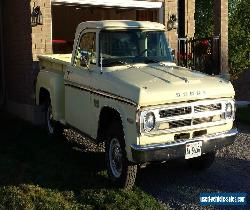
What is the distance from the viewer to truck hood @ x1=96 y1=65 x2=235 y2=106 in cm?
578

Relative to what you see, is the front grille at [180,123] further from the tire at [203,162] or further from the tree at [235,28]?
the tree at [235,28]

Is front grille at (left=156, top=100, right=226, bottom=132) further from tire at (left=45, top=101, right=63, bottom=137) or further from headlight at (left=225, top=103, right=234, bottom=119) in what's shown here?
tire at (left=45, top=101, right=63, bottom=137)

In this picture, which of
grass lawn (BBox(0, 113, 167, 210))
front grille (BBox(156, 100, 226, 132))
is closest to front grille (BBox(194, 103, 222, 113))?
front grille (BBox(156, 100, 226, 132))

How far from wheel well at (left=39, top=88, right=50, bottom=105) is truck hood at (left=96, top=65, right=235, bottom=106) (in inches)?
119

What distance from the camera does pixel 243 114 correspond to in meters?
11.7

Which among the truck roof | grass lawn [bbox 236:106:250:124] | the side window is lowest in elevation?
grass lawn [bbox 236:106:250:124]

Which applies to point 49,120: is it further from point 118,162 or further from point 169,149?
point 169,149

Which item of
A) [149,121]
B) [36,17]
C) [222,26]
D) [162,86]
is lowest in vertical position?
[149,121]

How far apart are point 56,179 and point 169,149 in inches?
74.8

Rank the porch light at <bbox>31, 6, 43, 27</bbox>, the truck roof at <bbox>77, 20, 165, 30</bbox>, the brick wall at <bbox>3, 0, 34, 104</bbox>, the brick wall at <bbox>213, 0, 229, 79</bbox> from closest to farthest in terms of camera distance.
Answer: the truck roof at <bbox>77, 20, 165, 30</bbox> → the porch light at <bbox>31, 6, 43, 27</bbox> → the brick wall at <bbox>3, 0, 34, 104</bbox> → the brick wall at <bbox>213, 0, 229, 79</bbox>

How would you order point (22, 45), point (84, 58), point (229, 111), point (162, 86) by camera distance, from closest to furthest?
point (162, 86)
point (229, 111)
point (84, 58)
point (22, 45)

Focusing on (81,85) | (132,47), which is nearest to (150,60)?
(132,47)

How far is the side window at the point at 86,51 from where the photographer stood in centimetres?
706

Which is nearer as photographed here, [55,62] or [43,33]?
[55,62]
